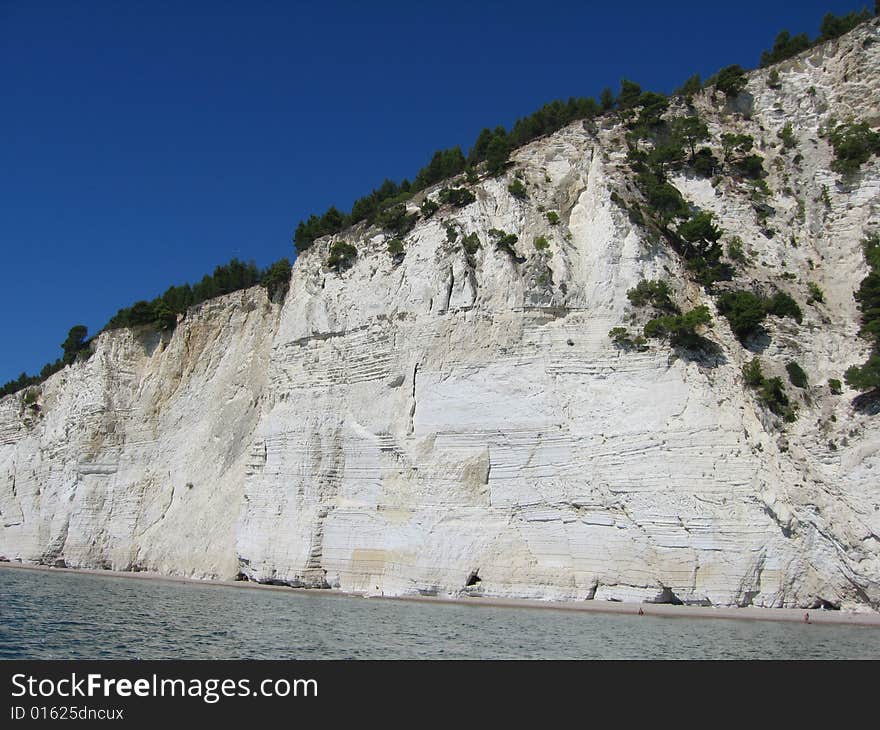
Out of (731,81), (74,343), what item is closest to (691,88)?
(731,81)

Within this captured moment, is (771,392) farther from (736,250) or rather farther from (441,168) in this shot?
(441,168)

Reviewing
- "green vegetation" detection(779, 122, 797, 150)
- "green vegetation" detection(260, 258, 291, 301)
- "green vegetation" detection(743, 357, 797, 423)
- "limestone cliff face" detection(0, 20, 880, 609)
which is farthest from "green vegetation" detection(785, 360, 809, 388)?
"green vegetation" detection(260, 258, 291, 301)

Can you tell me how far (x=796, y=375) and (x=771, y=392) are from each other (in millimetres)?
1590

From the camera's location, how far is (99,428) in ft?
152

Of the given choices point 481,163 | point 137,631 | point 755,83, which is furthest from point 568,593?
point 755,83

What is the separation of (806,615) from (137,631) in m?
18.7

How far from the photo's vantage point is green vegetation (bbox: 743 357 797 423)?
87.1 ft

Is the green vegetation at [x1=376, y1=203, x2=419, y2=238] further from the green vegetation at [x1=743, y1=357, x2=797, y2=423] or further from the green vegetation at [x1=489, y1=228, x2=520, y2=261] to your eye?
the green vegetation at [x1=743, y1=357, x2=797, y2=423]

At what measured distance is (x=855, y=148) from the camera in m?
33.6

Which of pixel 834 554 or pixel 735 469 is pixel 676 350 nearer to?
pixel 735 469

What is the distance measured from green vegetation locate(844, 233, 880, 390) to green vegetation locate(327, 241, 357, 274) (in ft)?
74.6

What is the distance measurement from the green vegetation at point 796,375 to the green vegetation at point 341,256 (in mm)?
21006

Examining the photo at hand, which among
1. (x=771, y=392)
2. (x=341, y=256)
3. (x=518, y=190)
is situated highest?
(x=518, y=190)
